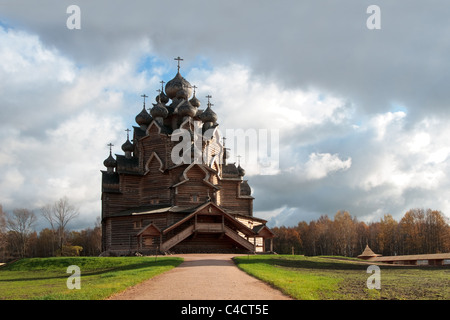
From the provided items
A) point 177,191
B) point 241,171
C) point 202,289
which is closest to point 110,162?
point 177,191

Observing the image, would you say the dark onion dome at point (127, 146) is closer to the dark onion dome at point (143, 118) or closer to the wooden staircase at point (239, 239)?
the dark onion dome at point (143, 118)

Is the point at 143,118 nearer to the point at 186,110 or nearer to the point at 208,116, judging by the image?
the point at 186,110

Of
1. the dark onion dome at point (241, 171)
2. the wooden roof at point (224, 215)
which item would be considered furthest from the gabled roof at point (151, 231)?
the dark onion dome at point (241, 171)

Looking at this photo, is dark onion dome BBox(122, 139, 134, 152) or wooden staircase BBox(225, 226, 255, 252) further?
dark onion dome BBox(122, 139, 134, 152)

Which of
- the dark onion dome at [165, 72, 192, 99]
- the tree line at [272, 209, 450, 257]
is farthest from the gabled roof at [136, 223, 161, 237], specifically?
the tree line at [272, 209, 450, 257]

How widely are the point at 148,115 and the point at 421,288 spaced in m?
39.4

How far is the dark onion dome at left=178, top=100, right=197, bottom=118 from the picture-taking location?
46.7m

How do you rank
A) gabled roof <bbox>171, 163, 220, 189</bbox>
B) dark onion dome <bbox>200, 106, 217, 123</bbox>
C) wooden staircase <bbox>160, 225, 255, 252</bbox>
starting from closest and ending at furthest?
wooden staircase <bbox>160, 225, 255, 252</bbox> → gabled roof <bbox>171, 163, 220, 189</bbox> → dark onion dome <bbox>200, 106, 217, 123</bbox>

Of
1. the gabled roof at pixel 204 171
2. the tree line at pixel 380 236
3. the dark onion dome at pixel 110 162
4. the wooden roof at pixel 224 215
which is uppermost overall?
the dark onion dome at pixel 110 162

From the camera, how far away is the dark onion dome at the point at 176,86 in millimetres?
51344

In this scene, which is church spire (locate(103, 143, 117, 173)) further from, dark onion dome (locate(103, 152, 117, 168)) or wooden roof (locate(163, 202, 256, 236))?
wooden roof (locate(163, 202, 256, 236))

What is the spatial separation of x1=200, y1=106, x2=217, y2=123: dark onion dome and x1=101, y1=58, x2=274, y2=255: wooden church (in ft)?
0.38

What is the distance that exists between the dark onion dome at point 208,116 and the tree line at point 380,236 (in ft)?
79.4

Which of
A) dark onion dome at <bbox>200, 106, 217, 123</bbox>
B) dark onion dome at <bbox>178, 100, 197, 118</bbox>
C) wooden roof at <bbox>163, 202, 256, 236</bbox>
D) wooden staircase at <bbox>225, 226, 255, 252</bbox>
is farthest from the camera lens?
dark onion dome at <bbox>200, 106, 217, 123</bbox>
